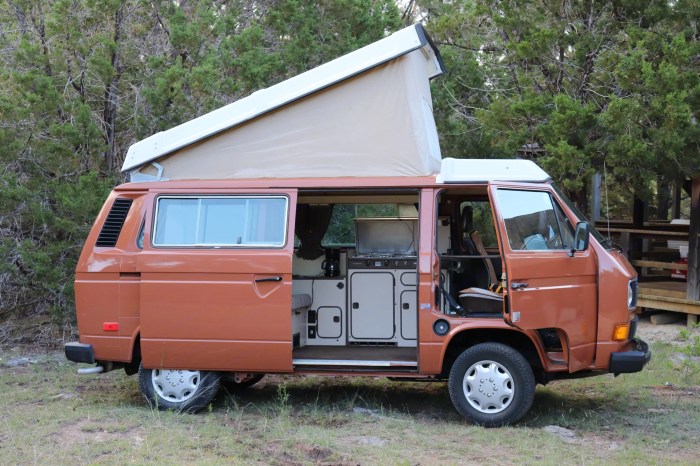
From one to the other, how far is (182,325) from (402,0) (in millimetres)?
13616

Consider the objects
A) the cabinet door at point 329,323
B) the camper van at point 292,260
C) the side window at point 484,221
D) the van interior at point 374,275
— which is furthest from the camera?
the side window at point 484,221

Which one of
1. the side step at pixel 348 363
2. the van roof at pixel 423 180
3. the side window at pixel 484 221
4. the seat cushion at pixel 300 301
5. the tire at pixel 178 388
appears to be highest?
the van roof at pixel 423 180

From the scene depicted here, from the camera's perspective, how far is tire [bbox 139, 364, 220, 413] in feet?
26.9

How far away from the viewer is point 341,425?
7.74 m

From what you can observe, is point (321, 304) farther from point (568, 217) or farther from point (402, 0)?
point (402, 0)

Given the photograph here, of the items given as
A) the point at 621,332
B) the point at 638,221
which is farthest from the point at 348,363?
the point at 638,221

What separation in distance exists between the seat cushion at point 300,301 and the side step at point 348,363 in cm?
58

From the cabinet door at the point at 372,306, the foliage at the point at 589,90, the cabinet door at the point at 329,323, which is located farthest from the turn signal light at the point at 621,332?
the foliage at the point at 589,90

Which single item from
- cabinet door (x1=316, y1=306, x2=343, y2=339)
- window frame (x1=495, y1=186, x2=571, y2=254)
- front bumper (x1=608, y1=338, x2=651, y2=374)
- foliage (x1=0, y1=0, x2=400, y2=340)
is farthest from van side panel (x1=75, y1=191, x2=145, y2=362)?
front bumper (x1=608, y1=338, x2=651, y2=374)

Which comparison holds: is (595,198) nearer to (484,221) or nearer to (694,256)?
(694,256)

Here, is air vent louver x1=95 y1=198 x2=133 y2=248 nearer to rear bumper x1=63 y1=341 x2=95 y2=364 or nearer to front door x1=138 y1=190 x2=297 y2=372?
front door x1=138 y1=190 x2=297 y2=372

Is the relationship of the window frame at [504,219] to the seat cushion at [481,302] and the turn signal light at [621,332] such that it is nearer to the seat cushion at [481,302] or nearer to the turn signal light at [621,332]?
the seat cushion at [481,302]

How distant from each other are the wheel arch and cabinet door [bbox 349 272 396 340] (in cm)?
100

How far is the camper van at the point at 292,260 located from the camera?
745 cm
